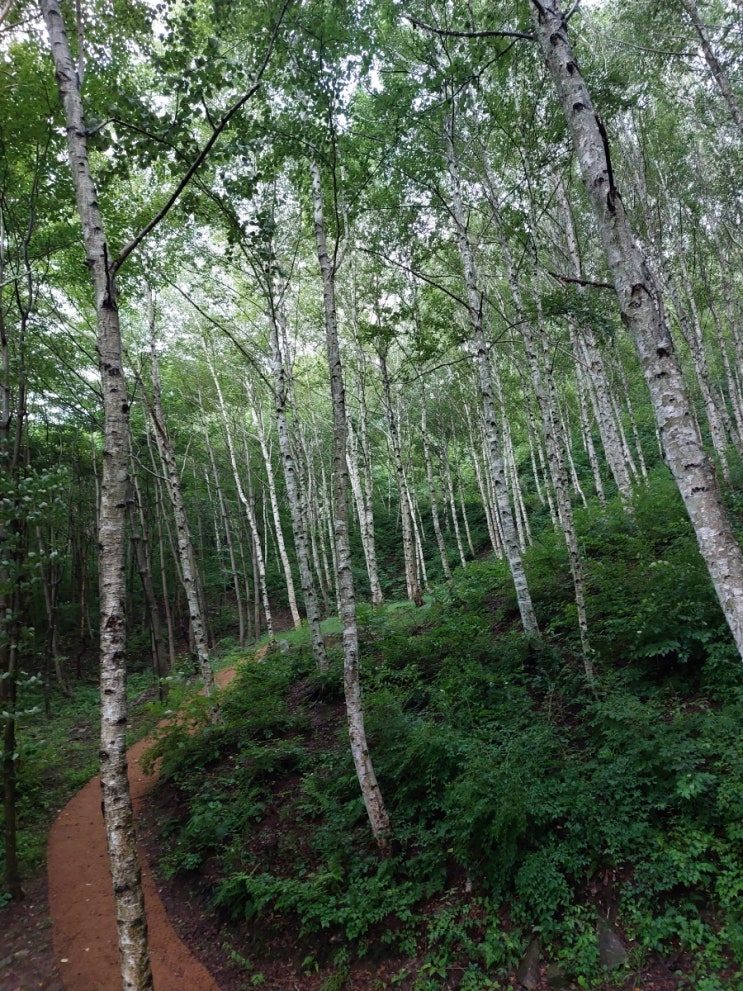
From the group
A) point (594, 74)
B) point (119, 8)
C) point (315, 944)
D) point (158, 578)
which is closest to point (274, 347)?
point (119, 8)

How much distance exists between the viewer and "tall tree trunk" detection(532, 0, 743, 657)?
293 cm

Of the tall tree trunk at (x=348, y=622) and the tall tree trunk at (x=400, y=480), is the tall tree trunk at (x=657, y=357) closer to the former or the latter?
the tall tree trunk at (x=348, y=622)

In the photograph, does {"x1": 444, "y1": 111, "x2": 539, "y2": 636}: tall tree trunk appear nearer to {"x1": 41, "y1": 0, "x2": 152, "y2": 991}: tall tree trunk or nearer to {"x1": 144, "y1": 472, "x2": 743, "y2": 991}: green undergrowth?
{"x1": 144, "y1": 472, "x2": 743, "y2": 991}: green undergrowth

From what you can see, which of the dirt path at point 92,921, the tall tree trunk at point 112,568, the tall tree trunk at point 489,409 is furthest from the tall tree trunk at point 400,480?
the tall tree trunk at point 112,568

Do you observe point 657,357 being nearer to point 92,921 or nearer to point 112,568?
point 112,568

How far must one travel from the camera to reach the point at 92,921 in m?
5.48

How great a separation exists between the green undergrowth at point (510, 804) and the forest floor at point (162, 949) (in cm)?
11

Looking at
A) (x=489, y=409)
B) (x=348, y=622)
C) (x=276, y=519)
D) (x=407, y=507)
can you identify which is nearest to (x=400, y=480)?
(x=407, y=507)

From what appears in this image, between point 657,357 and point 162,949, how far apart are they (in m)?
7.04

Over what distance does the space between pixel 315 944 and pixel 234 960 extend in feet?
2.81

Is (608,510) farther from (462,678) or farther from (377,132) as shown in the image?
(377,132)

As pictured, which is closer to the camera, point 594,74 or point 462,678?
point 462,678

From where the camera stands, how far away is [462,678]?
7145 millimetres

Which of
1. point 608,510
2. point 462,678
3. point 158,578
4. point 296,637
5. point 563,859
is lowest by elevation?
point 563,859
